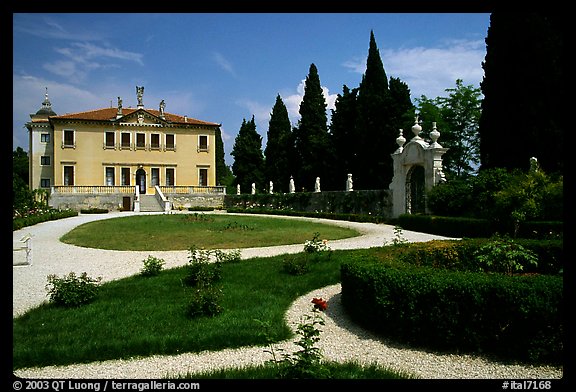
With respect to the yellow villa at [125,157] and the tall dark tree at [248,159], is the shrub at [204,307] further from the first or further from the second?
the tall dark tree at [248,159]

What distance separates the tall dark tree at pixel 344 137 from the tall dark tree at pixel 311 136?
1.48 metres

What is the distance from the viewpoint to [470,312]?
4.57 m

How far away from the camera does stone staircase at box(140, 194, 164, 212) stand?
39.5 m

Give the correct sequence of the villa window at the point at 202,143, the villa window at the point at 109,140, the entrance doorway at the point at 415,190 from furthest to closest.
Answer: the villa window at the point at 202,143 → the villa window at the point at 109,140 → the entrance doorway at the point at 415,190

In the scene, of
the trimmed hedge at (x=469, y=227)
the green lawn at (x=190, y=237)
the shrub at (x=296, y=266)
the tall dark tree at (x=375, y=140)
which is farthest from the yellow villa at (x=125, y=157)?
the shrub at (x=296, y=266)

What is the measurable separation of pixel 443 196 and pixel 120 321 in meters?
14.9

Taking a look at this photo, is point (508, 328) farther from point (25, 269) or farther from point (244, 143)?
point (244, 143)

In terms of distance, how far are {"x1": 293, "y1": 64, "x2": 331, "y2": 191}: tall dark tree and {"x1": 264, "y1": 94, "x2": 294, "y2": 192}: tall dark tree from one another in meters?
2.07

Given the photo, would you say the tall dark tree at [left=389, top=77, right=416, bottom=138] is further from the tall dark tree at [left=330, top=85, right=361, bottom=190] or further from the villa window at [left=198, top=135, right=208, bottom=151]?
the villa window at [left=198, top=135, right=208, bottom=151]

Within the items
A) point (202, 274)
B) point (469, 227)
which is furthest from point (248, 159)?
point (202, 274)

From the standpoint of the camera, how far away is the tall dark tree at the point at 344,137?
112 ft

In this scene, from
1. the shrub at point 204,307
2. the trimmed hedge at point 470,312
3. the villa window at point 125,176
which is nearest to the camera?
the trimmed hedge at point 470,312

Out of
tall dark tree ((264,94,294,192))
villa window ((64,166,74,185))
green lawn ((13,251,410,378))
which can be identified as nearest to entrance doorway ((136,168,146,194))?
villa window ((64,166,74,185))
